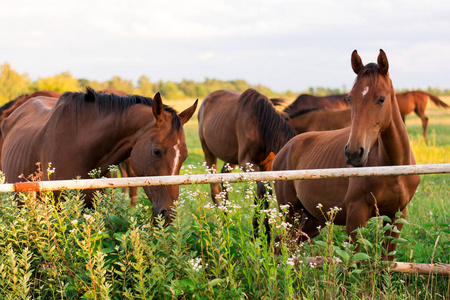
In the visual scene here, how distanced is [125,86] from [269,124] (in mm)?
38097

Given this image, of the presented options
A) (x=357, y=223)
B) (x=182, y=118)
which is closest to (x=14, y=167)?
(x=182, y=118)

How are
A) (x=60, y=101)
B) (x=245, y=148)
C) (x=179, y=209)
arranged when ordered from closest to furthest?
(x=179, y=209) → (x=60, y=101) → (x=245, y=148)

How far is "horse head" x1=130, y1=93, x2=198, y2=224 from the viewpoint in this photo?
4.17m

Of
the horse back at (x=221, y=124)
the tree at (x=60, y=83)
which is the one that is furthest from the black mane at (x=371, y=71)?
the tree at (x=60, y=83)

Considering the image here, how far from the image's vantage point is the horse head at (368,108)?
393 cm

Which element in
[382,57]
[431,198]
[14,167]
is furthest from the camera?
[431,198]

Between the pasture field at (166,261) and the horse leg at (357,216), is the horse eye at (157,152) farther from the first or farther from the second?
the horse leg at (357,216)

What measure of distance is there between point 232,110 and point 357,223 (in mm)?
5196

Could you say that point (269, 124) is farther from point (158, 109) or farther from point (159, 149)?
point (159, 149)

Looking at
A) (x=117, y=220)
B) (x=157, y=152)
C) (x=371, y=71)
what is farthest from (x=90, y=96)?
(x=371, y=71)

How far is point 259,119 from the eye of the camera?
798 centimetres

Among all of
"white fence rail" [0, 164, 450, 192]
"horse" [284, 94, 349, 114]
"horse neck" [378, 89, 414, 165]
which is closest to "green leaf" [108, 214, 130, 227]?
"white fence rail" [0, 164, 450, 192]

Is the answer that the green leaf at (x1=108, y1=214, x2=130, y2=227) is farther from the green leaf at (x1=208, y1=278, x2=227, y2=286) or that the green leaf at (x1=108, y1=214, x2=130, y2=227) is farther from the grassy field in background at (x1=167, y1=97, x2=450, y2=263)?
the grassy field in background at (x1=167, y1=97, x2=450, y2=263)

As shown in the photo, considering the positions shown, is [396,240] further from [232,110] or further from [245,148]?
[232,110]
